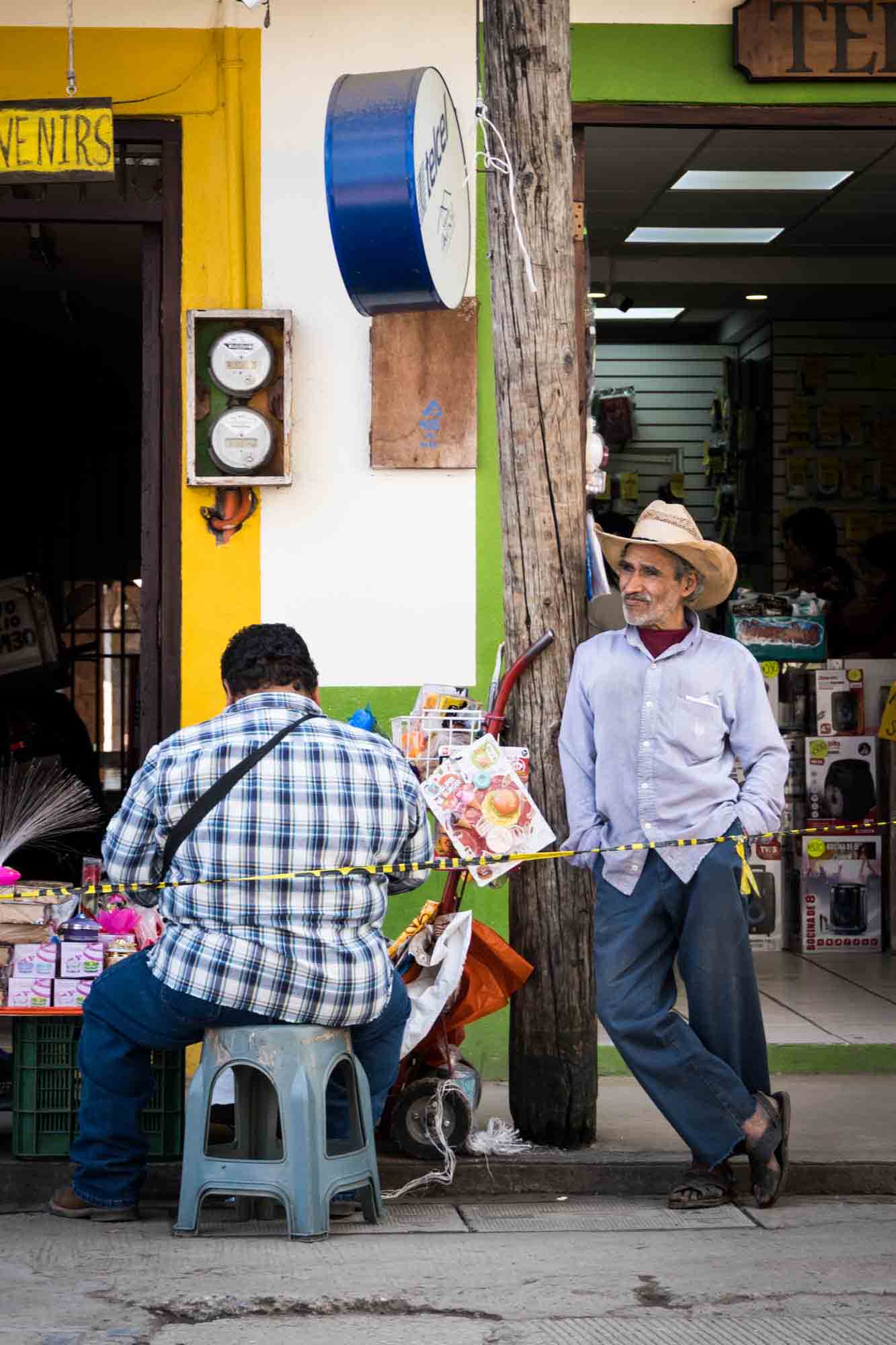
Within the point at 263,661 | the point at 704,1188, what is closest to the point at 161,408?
the point at 263,661

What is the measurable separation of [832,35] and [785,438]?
5.75 metres

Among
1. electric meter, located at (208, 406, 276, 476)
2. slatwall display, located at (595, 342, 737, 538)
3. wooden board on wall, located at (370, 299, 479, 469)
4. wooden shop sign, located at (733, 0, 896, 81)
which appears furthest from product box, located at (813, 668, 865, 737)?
electric meter, located at (208, 406, 276, 476)

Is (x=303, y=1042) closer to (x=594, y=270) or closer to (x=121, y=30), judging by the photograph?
(x=121, y=30)

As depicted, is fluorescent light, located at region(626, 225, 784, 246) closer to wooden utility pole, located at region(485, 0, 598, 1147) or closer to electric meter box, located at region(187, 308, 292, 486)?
electric meter box, located at region(187, 308, 292, 486)

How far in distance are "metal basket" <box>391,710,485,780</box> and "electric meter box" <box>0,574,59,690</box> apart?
16.7ft

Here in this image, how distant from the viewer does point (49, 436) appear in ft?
45.1

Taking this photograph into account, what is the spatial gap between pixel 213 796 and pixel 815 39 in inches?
155

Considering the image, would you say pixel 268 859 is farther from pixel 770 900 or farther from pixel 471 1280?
pixel 770 900

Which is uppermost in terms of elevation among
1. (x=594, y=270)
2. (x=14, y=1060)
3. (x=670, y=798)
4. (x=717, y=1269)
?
(x=594, y=270)

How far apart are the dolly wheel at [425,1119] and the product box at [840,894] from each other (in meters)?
4.16

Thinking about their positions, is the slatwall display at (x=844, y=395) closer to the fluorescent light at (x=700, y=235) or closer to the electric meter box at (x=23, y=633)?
the fluorescent light at (x=700, y=235)

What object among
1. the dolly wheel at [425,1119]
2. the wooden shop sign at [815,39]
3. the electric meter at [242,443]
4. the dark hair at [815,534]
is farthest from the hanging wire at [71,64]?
the dark hair at [815,534]

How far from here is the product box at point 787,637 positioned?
9.56 m

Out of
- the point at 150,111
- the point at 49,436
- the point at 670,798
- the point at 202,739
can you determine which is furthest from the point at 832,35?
the point at 49,436
